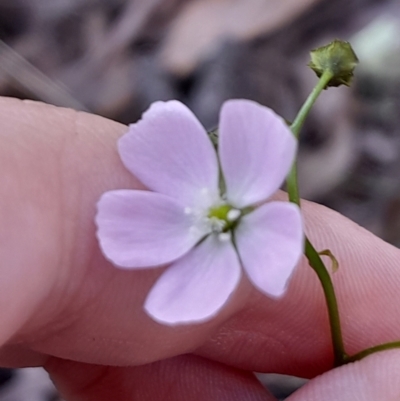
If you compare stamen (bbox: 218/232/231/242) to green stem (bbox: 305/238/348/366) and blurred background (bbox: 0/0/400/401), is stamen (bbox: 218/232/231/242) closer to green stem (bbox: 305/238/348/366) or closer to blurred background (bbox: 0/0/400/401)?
green stem (bbox: 305/238/348/366)

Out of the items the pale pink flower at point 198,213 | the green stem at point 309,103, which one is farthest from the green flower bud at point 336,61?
the pale pink flower at point 198,213

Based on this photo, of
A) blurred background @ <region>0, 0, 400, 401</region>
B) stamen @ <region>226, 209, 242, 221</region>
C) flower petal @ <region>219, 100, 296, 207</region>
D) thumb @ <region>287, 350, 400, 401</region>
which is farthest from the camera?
blurred background @ <region>0, 0, 400, 401</region>

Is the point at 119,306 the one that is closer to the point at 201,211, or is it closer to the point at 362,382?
the point at 201,211

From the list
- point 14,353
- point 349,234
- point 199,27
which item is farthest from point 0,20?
point 349,234

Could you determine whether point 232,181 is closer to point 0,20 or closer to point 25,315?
point 25,315

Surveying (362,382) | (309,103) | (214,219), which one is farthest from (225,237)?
(362,382)

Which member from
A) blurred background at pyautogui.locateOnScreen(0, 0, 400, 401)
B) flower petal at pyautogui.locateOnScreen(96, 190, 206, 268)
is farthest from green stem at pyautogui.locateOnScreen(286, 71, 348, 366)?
blurred background at pyautogui.locateOnScreen(0, 0, 400, 401)
